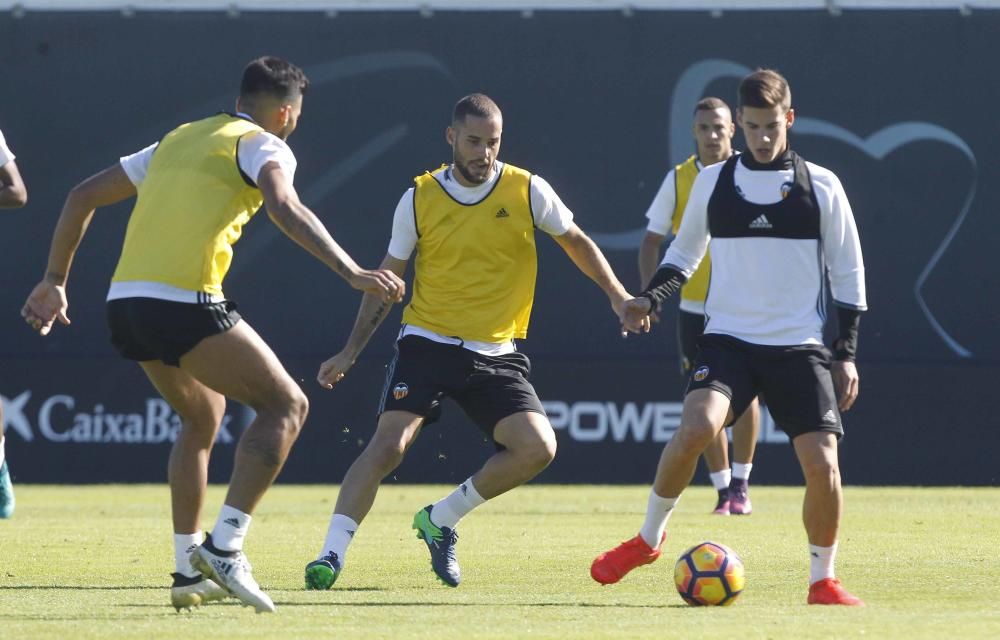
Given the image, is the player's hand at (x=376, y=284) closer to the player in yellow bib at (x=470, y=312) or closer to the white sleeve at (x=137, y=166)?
the white sleeve at (x=137, y=166)

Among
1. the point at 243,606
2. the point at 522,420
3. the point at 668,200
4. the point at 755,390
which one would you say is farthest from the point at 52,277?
the point at 668,200

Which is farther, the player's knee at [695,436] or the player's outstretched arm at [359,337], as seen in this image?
the player's outstretched arm at [359,337]

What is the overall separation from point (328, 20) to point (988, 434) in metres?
7.03

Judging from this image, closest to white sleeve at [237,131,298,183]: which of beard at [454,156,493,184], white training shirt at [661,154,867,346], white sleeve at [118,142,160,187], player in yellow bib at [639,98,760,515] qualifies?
white sleeve at [118,142,160,187]

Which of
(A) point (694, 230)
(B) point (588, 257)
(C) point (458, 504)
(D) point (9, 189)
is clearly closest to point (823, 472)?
(A) point (694, 230)

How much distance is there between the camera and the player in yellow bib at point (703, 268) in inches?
459

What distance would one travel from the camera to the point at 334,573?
792cm

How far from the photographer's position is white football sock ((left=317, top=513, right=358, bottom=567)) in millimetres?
8008

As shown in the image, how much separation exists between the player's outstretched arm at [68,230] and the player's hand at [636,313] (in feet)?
6.95

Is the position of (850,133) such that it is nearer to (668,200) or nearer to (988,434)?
(988,434)

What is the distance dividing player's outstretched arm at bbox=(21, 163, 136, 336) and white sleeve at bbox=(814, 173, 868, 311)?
277 centimetres

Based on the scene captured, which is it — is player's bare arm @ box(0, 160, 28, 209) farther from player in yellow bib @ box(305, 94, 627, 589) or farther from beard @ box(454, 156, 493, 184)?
beard @ box(454, 156, 493, 184)

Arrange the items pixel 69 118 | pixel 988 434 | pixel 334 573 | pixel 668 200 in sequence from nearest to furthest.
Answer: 1. pixel 334 573
2. pixel 668 200
3. pixel 988 434
4. pixel 69 118

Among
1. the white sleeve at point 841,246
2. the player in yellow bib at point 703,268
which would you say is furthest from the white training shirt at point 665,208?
the white sleeve at point 841,246
